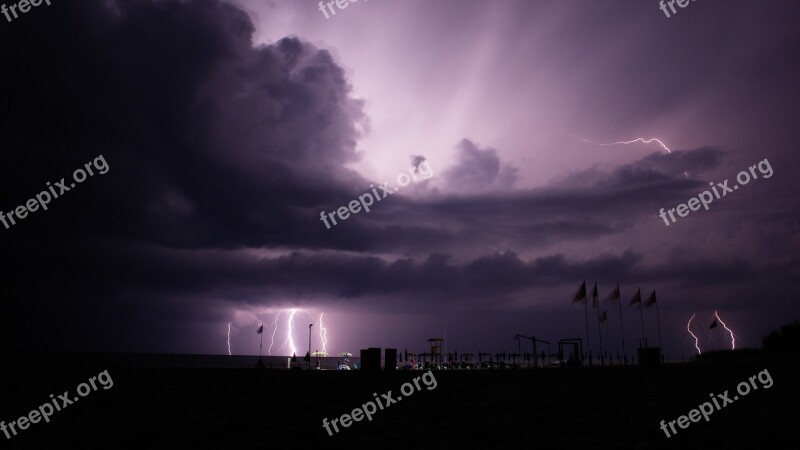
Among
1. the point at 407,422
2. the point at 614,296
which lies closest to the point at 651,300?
the point at 614,296

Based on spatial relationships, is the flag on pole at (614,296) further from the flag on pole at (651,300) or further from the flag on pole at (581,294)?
the flag on pole at (651,300)

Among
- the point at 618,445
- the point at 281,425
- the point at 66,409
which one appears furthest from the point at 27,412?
the point at 618,445

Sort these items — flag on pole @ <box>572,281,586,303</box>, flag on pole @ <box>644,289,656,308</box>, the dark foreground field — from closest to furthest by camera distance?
the dark foreground field, flag on pole @ <box>572,281,586,303</box>, flag on pole @ <box>644,289,656,308</box>

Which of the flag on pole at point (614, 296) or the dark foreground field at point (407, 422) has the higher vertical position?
the flag on pole at point (614, 296)

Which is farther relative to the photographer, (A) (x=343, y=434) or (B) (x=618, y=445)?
(A) (x=343, y=434)

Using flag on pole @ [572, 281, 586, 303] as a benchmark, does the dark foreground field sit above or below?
below

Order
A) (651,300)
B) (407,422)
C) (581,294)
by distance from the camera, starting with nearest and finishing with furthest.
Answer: (407,422) < (581,294) < (651,300)

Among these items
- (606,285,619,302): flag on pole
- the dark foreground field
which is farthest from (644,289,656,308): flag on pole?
the dark foreground field

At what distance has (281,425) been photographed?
945 cm

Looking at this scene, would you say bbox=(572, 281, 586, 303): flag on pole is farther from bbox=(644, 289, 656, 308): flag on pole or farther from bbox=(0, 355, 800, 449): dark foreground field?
bbox=(0, 355, 800, 449): dark foreground field

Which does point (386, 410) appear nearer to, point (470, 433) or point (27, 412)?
point (470, 433)

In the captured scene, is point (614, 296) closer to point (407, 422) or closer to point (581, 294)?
point (581, 294)

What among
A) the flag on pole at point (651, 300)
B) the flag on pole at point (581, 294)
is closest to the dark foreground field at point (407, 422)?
the flag on pole at point (581, 294)

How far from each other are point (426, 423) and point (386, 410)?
94.5 inches
